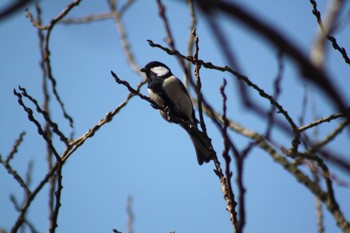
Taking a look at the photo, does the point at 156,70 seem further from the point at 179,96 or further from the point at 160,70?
the point at 179,96

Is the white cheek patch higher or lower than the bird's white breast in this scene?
higher

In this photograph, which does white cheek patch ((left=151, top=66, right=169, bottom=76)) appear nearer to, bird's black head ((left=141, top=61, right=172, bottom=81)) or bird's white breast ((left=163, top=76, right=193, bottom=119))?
bird's black head ((left=141, top=61, right=172, bottom=81))

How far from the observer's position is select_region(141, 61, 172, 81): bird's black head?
4.43m

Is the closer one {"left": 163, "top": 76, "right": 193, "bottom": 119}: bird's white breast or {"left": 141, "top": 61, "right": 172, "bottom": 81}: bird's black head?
{"left": 163, "top": 76, "right": 193, "bottom": 119}: bird's white breast

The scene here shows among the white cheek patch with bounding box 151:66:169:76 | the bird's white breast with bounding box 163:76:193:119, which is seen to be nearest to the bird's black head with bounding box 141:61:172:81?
the white cheek patch with bounding box 151:66:169:76

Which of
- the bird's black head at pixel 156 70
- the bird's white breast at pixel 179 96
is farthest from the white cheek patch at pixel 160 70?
the bird's white breast at pixel 179 96

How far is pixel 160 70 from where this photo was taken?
466 centimetres

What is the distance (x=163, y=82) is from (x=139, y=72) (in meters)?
0.85

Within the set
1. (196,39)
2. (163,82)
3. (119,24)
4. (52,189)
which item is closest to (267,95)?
(196,39)

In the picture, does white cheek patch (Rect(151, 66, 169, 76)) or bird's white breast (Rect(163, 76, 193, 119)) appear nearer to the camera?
bird's white breast (Rect(163, 76, 193, 119))

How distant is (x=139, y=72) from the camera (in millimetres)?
4965

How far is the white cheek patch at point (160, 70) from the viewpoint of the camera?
4.51m

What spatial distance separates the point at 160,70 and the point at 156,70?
5cm

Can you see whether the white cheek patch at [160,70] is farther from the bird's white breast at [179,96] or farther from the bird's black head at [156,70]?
the bird's white breast at [179,96]
